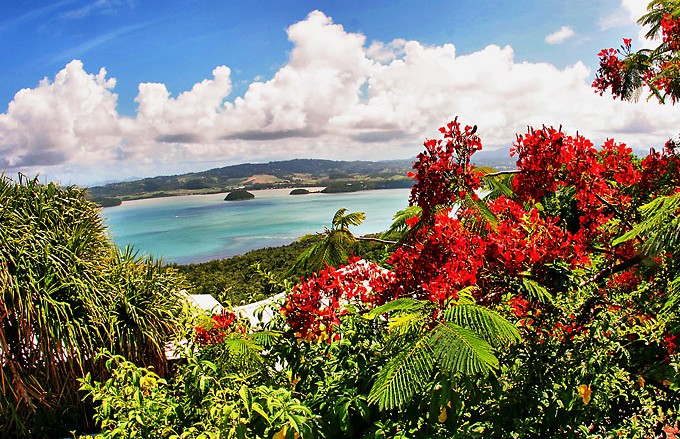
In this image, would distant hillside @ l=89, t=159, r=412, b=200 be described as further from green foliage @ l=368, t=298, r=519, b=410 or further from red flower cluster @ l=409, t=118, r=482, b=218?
green foliage @ l=368, t=298, r=519, b=410

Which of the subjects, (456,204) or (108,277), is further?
(108,277)

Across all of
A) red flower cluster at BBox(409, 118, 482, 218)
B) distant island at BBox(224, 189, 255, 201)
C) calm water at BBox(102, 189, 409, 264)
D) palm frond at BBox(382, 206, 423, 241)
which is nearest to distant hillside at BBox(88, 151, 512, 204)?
calm water at BBox(102, 189, 409, 264)

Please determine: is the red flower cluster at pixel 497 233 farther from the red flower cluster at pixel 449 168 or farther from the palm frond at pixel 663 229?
the palm frond at pixel 663 229

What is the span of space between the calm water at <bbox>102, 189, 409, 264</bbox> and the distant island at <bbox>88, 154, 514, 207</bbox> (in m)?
2.37

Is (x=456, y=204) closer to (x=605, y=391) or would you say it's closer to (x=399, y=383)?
(x=399, y=383)

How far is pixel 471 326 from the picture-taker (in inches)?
45.9

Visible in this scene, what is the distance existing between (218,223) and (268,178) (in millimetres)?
41634

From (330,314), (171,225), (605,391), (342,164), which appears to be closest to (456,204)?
(330,314)

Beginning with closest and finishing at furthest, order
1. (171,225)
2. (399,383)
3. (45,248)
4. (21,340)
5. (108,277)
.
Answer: (399,383) < (21,340) < (45,248) < (108,277) < (171,225)

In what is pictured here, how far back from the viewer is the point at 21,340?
12.1ft

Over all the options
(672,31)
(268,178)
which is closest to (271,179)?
(268,178)

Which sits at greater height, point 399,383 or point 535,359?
point 399,383

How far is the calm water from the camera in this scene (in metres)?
23.6

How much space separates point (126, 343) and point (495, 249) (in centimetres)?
400
